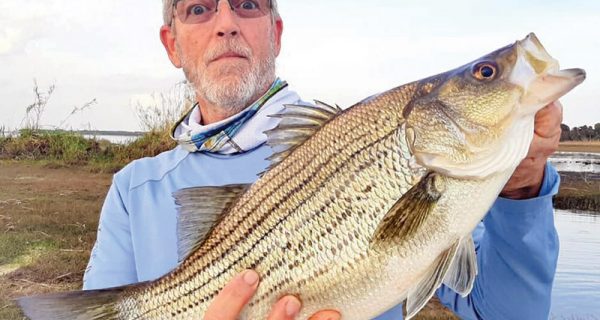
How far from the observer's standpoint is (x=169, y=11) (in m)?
4.13

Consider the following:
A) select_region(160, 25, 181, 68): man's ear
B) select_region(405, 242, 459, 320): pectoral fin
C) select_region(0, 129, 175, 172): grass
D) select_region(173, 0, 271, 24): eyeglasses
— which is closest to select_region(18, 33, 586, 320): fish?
select_region(405, 242, 459, 320): pectoral fin

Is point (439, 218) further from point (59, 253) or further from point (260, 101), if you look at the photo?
point (59, 253)

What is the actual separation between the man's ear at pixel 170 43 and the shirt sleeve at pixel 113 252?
990 millimetres

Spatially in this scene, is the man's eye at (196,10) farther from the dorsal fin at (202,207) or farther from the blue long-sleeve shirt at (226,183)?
the dorsal fin at (202,207)

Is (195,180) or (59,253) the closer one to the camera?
(195,180)

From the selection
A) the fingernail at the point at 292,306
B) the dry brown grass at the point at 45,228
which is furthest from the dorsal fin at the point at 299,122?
the dry brown grass at the point at 45,228

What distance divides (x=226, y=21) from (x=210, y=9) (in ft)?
0.59

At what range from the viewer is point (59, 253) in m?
9.93

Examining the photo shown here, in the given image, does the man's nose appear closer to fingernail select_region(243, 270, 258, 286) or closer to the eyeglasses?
the eyeglasses

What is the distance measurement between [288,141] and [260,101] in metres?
1.23

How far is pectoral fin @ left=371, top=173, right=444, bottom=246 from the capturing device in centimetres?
226

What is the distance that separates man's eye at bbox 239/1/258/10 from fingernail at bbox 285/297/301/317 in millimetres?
2074

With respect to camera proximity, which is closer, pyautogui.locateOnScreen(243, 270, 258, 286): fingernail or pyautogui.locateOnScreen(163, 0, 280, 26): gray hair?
pyautogui.locateOnScreen(243, 270, 258, 286): fingernail

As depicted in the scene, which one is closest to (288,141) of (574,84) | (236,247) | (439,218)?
(236,247)
